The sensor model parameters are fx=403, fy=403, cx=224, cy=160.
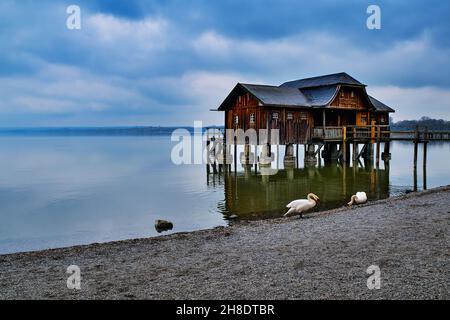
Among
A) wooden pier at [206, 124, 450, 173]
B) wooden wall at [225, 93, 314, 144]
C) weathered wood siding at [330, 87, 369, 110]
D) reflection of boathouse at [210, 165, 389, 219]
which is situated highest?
weathered wood siding at [330, 87, 369, 110]

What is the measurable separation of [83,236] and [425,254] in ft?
41.5

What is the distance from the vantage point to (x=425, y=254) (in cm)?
885

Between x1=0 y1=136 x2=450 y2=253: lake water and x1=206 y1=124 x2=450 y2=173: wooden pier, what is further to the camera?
x1=206 y1=124 x2=450 y2=173: wooden pier

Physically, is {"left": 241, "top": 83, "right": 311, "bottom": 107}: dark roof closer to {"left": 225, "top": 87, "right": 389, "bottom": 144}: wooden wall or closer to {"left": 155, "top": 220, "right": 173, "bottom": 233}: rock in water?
{"left": 225, "top": 87, "right": 389, "bottom": 144}: wooden wall

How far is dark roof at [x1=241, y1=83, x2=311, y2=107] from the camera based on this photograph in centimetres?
3521

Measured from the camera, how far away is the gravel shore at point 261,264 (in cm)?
715

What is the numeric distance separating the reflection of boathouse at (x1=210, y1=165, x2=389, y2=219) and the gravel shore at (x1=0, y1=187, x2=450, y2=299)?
255 inches

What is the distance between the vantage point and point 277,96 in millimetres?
36750

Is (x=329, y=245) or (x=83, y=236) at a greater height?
(x=329, y=245)

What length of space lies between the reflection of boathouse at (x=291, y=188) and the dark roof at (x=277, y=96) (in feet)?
20.4

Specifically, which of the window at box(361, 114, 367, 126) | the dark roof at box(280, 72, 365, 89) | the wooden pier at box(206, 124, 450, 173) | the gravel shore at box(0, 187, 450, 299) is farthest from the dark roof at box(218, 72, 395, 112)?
the gravel shore at box(0, 187, 450, 299)

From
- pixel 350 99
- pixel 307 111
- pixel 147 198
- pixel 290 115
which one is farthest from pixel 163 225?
pixel 350 99
